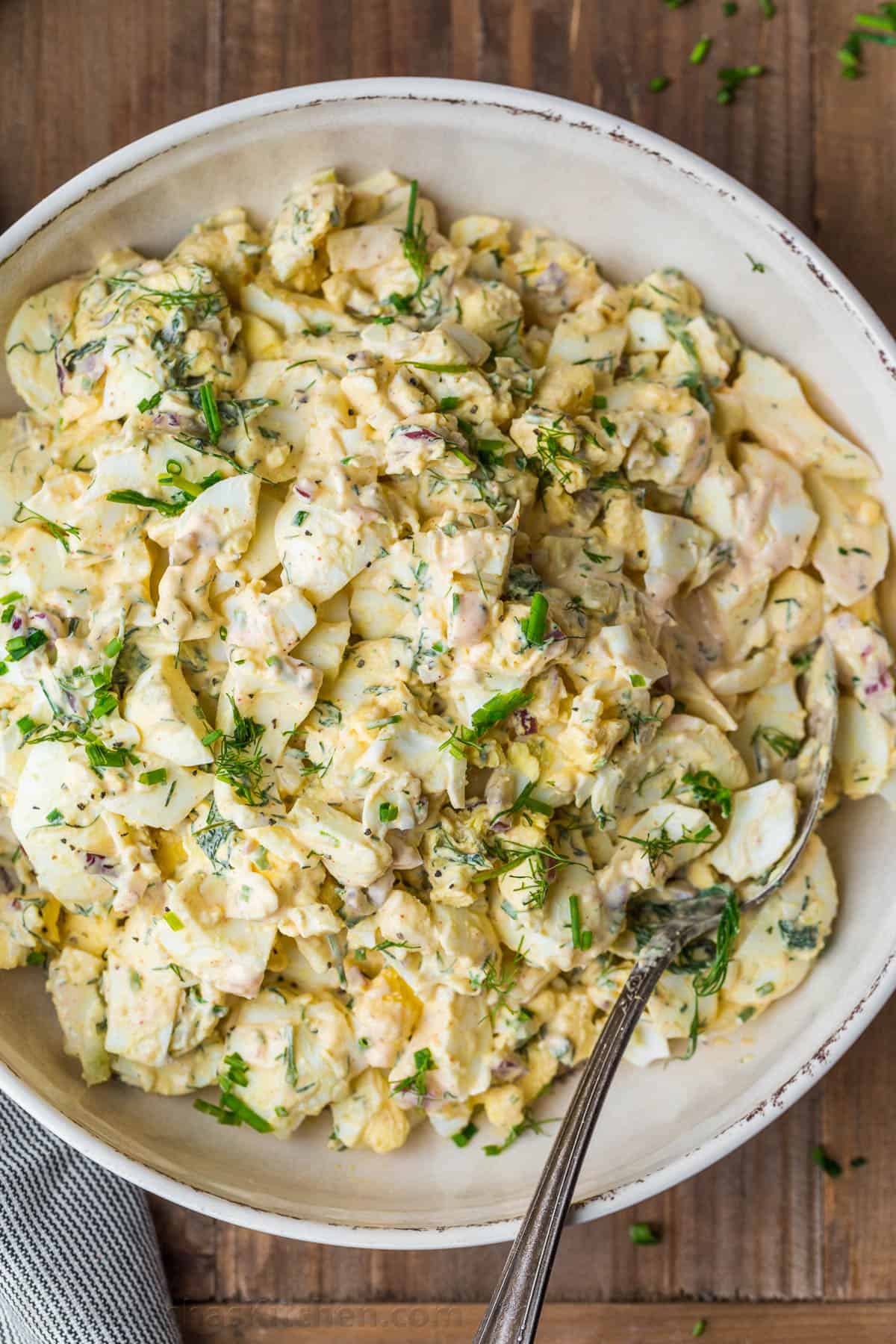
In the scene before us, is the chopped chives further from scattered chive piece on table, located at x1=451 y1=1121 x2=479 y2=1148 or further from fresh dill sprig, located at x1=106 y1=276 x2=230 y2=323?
scattered chive piece on table, located at x1=451 y1=1121 x2=479 y2=1148

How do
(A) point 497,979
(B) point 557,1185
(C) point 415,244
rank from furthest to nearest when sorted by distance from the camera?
1. (C) point 415,244
2. (A) point 497,979
3. (B) point 557,1185

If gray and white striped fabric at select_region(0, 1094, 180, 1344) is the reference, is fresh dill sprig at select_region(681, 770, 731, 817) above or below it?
above

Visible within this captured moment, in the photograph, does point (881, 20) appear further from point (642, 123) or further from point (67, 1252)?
point (67, 1252)

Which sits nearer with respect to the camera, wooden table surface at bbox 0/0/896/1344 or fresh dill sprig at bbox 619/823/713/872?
fresh dill sprig at bbox 619/823/713/872

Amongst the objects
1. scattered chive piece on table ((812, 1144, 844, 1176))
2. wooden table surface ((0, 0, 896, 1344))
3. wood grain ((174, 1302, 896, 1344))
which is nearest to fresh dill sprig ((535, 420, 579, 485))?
wooden table surface ((0, 0, 896, 1344))

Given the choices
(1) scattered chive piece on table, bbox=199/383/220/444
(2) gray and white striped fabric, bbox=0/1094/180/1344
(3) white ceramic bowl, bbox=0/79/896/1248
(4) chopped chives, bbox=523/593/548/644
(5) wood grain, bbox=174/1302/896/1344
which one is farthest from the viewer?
(5) wood grain, bbox=174/1302/896/1344

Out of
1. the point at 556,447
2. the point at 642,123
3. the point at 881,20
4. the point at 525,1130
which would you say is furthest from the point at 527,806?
the point at 881,20

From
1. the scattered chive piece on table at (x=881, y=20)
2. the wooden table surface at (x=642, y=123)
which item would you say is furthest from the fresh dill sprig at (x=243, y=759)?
the scattered chive piece on table at (x=881, y=20)

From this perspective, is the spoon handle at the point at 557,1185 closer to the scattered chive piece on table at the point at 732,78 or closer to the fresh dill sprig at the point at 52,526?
the fresh dill sprig at the point at 52,526
